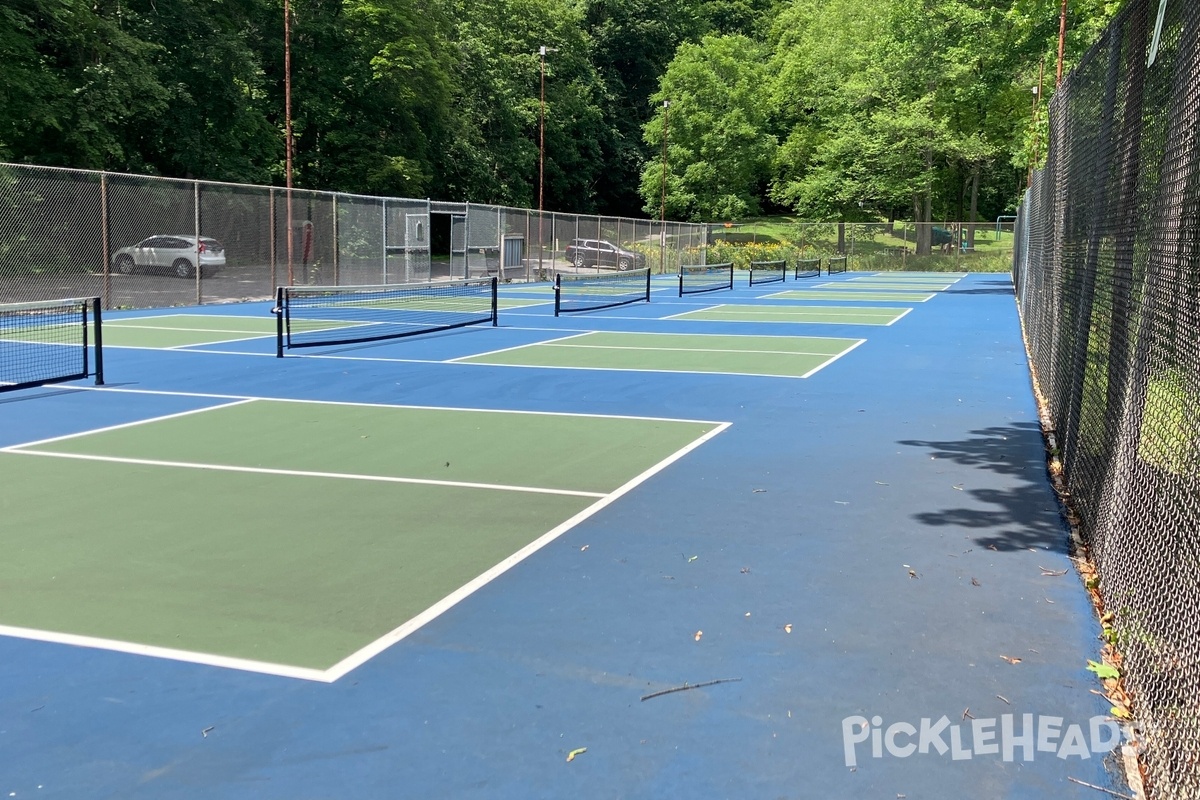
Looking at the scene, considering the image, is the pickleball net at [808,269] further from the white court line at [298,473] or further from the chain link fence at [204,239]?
the white court line at [298,473]

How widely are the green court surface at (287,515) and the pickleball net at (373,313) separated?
674cm

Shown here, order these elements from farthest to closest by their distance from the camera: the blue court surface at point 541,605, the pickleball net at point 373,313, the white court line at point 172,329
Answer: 1. the white court line at point 172,329
2. the pickleball net at point 373,313
3. the blue court surface at point 541,605

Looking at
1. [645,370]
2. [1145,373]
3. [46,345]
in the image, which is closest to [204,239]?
[46,345]

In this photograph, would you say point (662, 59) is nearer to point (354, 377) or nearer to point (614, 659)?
point (354, 377)

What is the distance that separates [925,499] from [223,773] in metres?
5.24

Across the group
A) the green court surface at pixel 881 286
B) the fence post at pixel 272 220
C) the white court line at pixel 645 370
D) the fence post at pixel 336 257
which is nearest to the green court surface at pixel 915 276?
the green court surface at pixel 881 286

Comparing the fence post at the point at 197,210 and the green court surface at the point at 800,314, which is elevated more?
the fence post at the point at 197,210

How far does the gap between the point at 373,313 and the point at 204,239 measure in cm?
474

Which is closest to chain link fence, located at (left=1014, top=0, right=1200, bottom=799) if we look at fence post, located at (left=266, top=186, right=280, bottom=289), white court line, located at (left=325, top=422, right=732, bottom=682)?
white court line, located at (left=325, top=422, right=732, bottom=682)

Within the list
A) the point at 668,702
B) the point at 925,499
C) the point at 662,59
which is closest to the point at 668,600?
the point at 668,702

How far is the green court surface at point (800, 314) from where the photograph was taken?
24.4 m

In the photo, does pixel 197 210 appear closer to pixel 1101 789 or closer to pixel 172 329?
pixel 172 329

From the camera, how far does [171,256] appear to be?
25172 mm

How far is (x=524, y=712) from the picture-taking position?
13.6 feet
